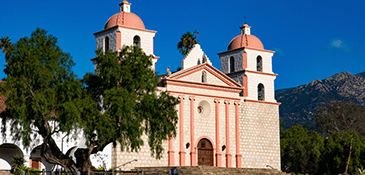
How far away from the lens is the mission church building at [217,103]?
37.9m

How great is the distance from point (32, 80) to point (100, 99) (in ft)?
14.7

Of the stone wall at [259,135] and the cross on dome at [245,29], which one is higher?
the cross on dome at [245,29]

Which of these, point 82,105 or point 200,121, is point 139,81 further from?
point 200,121

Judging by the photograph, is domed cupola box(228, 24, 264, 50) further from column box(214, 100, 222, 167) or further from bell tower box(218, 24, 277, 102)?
column box(214, 100, 222, 167)

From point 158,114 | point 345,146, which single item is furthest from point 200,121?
point 345,146

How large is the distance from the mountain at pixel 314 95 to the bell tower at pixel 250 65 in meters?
86.0

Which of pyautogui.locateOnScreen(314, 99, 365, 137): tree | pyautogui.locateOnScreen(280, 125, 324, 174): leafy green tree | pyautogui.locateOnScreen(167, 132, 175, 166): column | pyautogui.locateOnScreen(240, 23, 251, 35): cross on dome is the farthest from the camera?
pyautogui.locateOnScreen(314, 99, 365, 137): tree

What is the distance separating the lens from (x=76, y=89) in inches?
1091

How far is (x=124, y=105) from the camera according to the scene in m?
28.0

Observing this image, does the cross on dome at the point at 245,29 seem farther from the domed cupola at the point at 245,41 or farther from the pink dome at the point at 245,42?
the pink dome at the point at 245,42

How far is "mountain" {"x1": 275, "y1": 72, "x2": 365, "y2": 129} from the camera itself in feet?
431

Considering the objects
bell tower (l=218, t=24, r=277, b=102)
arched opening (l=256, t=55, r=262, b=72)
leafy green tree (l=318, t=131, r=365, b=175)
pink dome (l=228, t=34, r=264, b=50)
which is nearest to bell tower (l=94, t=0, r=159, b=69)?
bell tower (l=218, t=24, r=277, b=102)

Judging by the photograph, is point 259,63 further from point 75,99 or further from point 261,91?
point 75,99

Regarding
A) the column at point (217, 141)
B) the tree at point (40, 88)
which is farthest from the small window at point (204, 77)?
the tree at point (40, 88)
